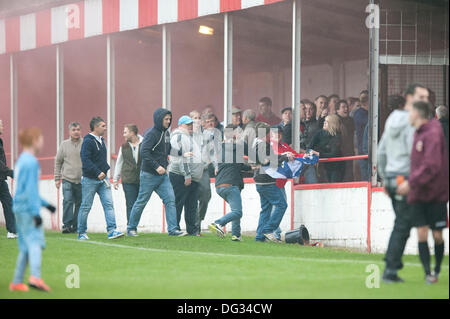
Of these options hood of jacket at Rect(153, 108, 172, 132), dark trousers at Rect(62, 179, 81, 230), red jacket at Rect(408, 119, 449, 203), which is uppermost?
hood of jacket at Rect(153, 108, 172, 132)

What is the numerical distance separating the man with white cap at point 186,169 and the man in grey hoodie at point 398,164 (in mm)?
5692

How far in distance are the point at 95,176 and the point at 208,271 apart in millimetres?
4545

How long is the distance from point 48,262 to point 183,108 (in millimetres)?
11658

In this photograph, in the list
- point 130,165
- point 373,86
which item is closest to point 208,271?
point 373,86

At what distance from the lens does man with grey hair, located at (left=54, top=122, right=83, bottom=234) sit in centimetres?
1574

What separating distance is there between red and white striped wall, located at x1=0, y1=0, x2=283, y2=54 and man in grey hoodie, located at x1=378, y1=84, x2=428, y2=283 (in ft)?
Result: 23.1

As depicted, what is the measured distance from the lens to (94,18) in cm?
1883

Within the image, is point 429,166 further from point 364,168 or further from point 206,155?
point 206,155

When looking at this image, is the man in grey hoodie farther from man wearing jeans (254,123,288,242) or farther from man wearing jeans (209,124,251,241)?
man wearing jeans (209,124,251,241)

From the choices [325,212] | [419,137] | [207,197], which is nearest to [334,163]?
[325,212]

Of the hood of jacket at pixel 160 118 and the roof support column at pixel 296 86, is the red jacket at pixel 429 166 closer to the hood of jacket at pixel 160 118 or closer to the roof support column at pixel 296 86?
the hood of jacket at pixel 160 118

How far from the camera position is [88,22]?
62.2 ft

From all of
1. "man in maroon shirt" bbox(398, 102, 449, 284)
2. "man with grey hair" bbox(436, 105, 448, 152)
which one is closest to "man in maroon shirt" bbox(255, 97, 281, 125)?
"man with grey hair" bbox(436, 105, 448, 152)

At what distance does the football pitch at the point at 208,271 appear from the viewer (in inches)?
316
